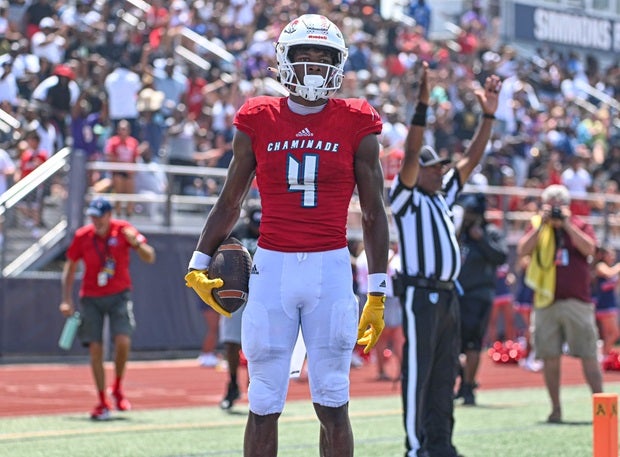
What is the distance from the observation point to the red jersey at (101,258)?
1230 cm

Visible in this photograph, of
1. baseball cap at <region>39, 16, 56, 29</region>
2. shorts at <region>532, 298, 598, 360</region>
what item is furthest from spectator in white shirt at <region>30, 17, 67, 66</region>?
shorts at <region>532, 298, 598, 360</region>

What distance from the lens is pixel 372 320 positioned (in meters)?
6.21

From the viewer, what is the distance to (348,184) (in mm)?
6180

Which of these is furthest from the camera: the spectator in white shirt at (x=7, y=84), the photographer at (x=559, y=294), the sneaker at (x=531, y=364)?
the spectator in white shirt at (x=7, y=84)

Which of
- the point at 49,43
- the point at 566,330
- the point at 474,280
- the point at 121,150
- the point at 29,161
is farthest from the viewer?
the point at 49,43

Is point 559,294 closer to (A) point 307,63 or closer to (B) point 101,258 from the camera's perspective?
(B) point 101,258

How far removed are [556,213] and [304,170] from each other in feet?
19.1

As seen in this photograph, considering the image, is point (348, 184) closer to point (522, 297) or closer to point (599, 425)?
point (599, 425)

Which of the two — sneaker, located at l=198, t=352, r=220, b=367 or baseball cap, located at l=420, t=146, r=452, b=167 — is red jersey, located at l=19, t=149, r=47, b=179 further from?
baseball cap, located at l=420, t=146, r=452, b=167

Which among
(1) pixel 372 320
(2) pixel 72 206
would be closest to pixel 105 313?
(2) pixel 72 206

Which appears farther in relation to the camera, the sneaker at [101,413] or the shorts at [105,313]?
the shorts at [105,313]

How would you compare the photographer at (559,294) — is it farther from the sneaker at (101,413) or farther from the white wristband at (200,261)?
the white wristband at (200,261)

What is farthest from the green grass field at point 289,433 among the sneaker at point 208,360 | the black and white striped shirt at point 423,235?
the sneaker at point 208,360

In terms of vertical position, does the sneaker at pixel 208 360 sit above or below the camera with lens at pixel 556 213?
below
